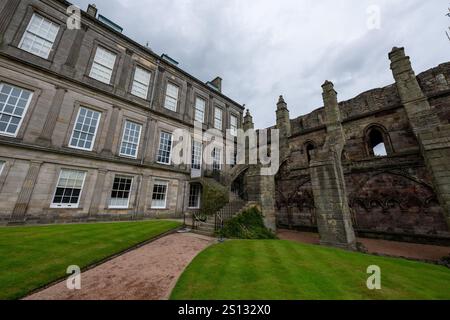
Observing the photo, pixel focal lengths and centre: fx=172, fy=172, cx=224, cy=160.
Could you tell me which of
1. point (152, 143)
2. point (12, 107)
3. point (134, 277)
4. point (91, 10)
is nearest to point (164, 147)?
point (152, 143)

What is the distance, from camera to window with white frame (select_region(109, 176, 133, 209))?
1177 centimetres

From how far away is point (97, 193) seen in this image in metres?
11.0

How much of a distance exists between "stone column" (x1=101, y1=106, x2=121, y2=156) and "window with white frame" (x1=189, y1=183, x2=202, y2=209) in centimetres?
710

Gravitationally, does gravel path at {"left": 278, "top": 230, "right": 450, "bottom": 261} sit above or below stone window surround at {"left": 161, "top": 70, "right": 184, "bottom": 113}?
below

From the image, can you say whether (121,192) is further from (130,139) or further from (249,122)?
(249,122)

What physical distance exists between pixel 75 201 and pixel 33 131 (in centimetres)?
449

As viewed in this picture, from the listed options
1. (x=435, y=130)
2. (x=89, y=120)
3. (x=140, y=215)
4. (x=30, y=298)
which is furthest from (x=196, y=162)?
(x=435, y=130)

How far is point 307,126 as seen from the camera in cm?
1712

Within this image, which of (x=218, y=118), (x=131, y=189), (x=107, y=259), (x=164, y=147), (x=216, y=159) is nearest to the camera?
(x=107, y=259)

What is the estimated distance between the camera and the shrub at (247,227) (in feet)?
28.7

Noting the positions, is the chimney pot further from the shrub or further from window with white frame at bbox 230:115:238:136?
the shrub

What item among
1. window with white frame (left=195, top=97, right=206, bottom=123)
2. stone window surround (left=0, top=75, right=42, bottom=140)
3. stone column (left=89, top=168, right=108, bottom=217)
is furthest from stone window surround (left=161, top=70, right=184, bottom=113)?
stone window surround (left=0, top=75, right=42, bottom=140)

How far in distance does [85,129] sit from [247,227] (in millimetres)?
12068

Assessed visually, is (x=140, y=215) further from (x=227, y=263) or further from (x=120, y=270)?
(x=227, y=263)
